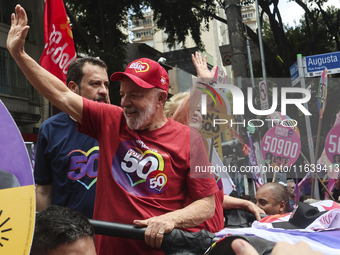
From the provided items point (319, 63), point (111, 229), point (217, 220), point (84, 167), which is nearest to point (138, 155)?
point (111, 229)

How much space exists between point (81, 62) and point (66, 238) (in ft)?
6.00

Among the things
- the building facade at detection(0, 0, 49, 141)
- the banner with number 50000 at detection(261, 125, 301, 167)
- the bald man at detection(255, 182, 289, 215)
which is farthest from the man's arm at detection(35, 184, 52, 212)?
the building facade at detection(0, 0, 49, 141)

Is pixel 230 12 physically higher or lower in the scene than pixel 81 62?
higher

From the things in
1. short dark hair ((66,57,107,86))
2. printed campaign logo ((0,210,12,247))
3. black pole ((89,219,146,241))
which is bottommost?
black pole ((89,219,146,241))

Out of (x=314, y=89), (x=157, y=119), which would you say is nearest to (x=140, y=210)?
(x=157, y=119)

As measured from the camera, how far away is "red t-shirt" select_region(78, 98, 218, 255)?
2.03 m

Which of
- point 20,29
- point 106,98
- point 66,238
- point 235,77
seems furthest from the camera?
point 235,77

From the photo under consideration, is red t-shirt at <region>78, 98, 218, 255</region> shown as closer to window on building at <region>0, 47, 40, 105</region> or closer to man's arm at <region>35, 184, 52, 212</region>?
man's arm at <region>35, 184, 52, 212</region>

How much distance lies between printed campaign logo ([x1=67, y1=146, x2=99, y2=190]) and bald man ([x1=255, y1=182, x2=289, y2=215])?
219 centimetres

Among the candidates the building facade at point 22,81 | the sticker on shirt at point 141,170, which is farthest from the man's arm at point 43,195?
the building facade at point 22,81

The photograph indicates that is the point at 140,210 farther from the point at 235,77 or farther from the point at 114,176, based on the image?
the point at 235,77

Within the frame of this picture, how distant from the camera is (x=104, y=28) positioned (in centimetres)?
1378

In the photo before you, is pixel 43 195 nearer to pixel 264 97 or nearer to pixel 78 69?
pixel 78 69

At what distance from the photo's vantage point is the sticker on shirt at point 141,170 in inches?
81.9
